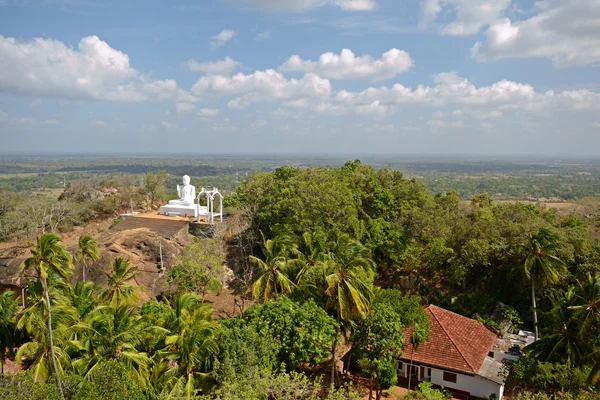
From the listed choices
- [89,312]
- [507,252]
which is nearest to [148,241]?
[89,312]

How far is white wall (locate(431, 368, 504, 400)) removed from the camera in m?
21.3

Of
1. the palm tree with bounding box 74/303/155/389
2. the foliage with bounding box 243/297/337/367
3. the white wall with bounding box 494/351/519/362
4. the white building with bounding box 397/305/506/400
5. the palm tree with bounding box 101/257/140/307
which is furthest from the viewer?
the white wall with bounding box 494/351/519/362

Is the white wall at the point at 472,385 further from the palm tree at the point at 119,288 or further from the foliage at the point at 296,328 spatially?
the palm tree at the point at 119,288

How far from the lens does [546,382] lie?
17844 millimetres

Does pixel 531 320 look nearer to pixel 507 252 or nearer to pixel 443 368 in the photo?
pixel 507 252

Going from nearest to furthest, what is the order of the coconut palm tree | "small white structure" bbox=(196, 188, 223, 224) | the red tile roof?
the coconut palm tree → the red tile roof → "small white structure" bbox=(196, 188, 223, 224)

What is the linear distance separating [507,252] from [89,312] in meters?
25.9

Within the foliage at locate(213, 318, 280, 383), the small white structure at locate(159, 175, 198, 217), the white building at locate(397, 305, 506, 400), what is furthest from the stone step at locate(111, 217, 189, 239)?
the white building at locate(397, 305, 506, 400)

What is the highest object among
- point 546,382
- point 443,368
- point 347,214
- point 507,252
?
point 347,214

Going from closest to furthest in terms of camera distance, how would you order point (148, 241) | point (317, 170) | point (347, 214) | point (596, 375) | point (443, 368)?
point (596, 375) → point (443, 368) → point (347, 214) → point (148, 241) → point (317, 170)

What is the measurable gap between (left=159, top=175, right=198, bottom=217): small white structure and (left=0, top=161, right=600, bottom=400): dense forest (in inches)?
190

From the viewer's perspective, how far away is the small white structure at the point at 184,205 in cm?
3994

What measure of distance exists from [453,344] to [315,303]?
8.31 meters

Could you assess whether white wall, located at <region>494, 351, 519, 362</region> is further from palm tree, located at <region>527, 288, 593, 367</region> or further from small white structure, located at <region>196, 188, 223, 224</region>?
small white structure, located at <region>196, 188, 223, 224</region>
